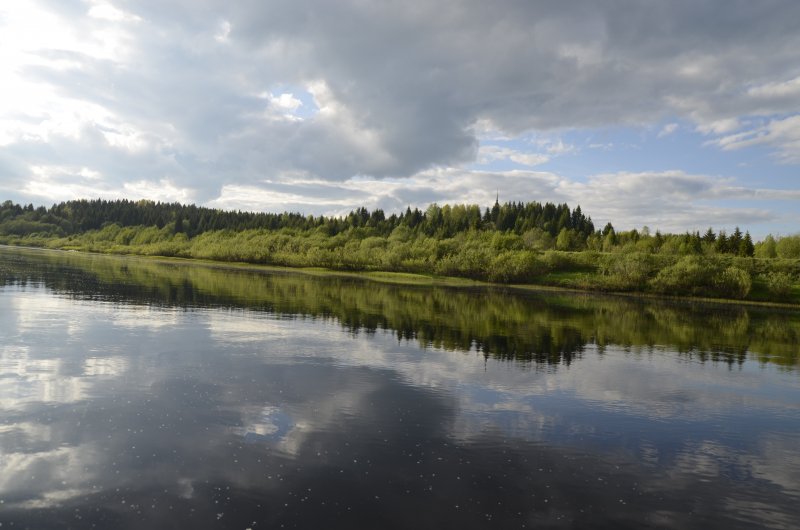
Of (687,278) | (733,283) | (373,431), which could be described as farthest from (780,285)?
(373,431)

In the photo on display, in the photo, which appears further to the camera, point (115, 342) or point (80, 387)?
point (115, 342)

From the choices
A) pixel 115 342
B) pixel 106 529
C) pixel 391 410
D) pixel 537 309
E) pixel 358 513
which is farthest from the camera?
pixel 537 309

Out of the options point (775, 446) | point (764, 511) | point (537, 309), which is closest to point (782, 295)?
point (537, 309)

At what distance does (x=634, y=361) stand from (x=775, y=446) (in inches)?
687

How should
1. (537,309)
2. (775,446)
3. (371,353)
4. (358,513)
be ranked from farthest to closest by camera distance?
(537,309)
(371,353)
(775,446)
(358,513)

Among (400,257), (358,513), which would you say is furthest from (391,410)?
(400,257)

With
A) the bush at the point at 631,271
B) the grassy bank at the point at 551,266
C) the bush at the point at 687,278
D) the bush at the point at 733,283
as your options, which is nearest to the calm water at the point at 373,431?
the bush at the point at 687,278

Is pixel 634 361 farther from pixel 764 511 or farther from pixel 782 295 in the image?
pixel 782 295

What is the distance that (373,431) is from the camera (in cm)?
1933

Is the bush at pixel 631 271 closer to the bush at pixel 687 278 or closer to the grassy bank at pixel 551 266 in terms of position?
the grassy bank at pixel 551 266

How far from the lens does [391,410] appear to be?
869 inches

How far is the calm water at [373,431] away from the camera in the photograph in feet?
44.7

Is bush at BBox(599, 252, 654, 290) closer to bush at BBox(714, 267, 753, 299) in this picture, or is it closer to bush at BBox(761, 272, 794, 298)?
bush at BBox(714, 267, 753, 299)

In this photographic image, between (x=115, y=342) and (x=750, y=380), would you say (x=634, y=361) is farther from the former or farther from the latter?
(x=115, y=342)
